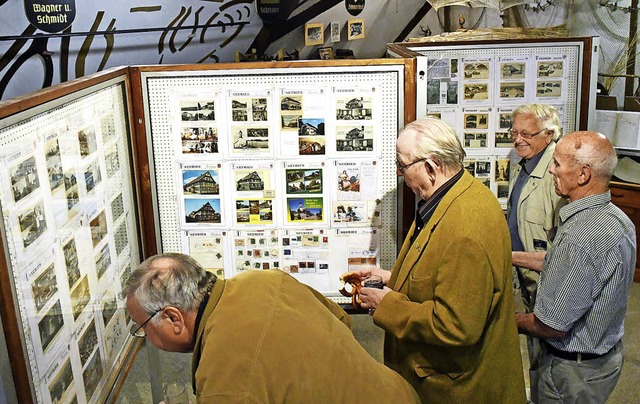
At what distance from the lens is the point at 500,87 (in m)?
4.29

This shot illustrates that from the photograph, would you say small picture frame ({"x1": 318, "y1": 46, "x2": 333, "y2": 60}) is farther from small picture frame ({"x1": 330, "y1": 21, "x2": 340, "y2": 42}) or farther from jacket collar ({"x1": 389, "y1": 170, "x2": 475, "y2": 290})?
jacket collar ({"x1": 389, "y1": 170, "x2": 475, "y2": 290})

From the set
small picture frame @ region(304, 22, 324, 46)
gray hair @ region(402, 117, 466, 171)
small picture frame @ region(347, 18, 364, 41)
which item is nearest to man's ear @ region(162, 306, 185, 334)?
gray hair @ region(402, 117, 466, 171)

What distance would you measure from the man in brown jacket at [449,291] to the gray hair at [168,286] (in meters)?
0.81

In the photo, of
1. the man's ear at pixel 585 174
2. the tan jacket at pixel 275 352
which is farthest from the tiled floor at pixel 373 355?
the tan jacket at pixel 275 352

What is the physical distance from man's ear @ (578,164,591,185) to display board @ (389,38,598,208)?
1780 mm

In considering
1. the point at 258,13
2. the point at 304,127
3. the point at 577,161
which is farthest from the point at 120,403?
the point at 258,13

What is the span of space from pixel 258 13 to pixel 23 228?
5866mm

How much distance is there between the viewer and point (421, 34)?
7469 millimetres

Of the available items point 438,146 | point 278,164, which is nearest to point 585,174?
point 438,146

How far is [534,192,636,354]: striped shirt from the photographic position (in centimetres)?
237

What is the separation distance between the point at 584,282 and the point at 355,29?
515cm

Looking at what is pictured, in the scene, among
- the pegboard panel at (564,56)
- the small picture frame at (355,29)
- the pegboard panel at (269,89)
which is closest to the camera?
the pegboard panel at (269,89)

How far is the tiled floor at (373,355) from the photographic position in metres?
3.75

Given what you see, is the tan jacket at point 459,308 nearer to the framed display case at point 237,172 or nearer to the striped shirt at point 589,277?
the striped shirt at point 589,277
